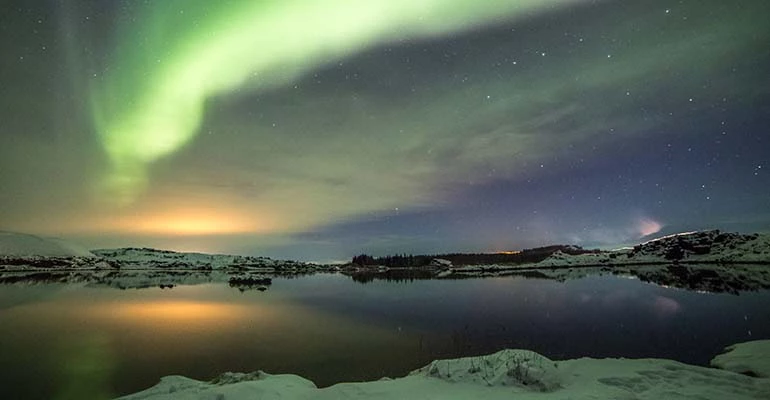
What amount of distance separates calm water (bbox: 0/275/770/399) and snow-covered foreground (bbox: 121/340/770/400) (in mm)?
2538

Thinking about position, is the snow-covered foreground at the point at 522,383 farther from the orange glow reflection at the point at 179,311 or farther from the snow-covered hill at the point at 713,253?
the snow-covered hill at the point at 713,253

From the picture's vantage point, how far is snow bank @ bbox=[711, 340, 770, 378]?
48.6 feet

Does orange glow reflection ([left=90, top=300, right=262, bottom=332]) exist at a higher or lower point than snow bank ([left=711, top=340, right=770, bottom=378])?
lower

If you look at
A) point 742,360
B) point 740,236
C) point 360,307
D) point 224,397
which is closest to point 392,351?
point 224,397

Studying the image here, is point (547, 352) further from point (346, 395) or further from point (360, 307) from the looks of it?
point (360, 307)

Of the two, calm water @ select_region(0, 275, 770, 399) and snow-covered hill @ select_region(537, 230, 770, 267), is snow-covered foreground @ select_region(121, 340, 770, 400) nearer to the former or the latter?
calm water @ select_region(0, 275, 770, 399)

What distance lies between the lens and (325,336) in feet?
85.2

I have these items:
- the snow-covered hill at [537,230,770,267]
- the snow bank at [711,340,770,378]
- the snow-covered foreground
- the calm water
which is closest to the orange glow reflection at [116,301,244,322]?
the calm water

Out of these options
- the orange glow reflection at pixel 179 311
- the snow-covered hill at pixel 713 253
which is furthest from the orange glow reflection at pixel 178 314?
the snow-covered hill at pixel 713 253

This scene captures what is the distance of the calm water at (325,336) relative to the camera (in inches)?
695

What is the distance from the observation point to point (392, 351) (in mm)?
21188

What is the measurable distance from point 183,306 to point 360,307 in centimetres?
2021

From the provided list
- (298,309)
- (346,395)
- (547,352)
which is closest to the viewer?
(346,395)

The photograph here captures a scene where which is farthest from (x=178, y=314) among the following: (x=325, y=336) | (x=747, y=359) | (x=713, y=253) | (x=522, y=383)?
(x=713, y=253)
